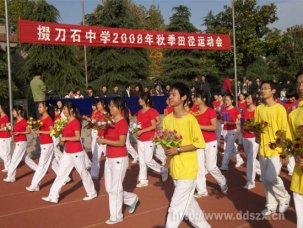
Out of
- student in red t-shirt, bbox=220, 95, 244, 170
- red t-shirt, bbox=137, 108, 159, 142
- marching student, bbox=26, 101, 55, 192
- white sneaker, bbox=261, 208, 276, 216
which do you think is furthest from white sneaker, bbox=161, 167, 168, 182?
white sneaker, bbox=261, 208, 276, 216

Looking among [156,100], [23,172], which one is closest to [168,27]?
[156,100]

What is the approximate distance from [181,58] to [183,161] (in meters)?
30.4

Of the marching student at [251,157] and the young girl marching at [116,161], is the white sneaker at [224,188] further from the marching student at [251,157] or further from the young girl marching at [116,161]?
the young girl marching at [116,161]

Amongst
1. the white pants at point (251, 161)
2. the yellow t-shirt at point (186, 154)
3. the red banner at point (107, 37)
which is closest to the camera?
the yellow t-shirt at point (186, 154)

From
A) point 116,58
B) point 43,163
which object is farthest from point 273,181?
point 116,58

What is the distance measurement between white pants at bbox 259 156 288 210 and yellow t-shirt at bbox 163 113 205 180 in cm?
160

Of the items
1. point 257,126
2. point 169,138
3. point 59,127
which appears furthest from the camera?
point 59,127

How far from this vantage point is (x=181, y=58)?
3462cm

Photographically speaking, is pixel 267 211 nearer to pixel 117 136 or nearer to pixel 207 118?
pixel 207 118

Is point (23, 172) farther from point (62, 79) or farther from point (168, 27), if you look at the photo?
point (168, 27)

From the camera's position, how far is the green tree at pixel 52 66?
27.9 metres

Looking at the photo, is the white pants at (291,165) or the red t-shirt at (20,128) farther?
the red t-shirt at (20,128)

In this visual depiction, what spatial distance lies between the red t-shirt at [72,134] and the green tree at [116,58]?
2446cm

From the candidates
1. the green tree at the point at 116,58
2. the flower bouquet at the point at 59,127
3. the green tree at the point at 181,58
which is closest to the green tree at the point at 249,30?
the green tree at the point at 181,58
